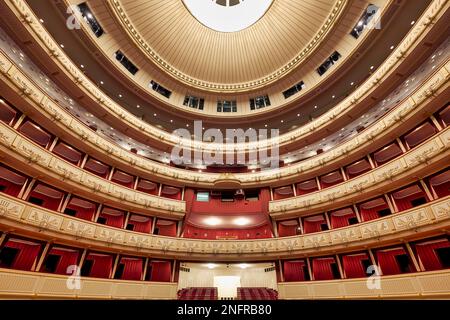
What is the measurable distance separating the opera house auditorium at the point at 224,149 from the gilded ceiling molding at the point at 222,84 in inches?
6.4

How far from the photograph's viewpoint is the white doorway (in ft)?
57.0

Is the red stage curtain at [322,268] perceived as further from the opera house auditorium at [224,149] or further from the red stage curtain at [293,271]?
the red stage curtain at [293,271]

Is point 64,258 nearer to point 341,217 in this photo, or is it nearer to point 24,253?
point 24,253

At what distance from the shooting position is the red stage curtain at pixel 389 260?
13.0 m

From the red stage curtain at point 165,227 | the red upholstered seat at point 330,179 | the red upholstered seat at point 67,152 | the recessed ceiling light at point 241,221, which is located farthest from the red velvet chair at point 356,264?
the red upholstered seat at point 67,152

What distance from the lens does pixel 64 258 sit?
42.9 ft

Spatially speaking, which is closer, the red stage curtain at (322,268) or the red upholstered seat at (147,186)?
the red stage curtain at (322,268)

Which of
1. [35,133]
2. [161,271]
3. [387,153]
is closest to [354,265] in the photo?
[387,153]

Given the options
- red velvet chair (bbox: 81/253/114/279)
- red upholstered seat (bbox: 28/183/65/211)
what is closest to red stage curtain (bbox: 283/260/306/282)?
red velvet chair (bbox: 81/253/114/279)

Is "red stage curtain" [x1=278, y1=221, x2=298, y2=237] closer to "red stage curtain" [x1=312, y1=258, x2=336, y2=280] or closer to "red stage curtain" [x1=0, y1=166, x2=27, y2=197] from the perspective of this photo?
"red stage curtain" [x1=312, y1=258, x2=336, y2=280]

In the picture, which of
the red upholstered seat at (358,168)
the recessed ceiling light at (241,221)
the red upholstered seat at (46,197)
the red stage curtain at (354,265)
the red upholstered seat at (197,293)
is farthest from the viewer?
the recessed ceiling light at (241,221)

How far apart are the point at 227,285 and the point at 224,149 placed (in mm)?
11273
